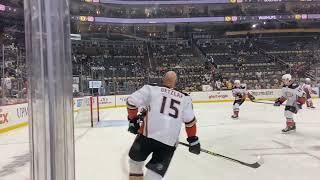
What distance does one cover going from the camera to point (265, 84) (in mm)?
19062

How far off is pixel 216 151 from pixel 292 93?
2580 mm

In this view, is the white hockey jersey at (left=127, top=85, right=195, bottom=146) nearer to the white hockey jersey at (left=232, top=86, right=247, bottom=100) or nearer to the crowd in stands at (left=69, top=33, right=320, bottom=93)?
the white hockey jersey at (left=232, top=86, right=247, bottom=100)

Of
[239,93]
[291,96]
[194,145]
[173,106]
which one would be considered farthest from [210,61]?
[173,106]

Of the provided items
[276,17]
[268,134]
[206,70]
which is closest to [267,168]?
[268,134]

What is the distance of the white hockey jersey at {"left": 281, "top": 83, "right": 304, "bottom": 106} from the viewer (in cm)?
793

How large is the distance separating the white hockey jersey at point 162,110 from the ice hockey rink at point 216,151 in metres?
0.86

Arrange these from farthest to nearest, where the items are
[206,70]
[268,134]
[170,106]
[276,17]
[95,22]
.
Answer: [276,17]
[95,22]
[206,70]
[268,134]
[170,106]

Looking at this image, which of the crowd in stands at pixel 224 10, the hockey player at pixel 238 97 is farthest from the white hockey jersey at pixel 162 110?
the crowd in stands at pixel 224 10

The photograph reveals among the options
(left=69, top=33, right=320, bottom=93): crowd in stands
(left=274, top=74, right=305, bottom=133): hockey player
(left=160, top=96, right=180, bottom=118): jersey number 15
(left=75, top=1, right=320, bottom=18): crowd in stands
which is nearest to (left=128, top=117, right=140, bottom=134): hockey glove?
(left=160, top=96, right=180, bottom=118): jersey number 15

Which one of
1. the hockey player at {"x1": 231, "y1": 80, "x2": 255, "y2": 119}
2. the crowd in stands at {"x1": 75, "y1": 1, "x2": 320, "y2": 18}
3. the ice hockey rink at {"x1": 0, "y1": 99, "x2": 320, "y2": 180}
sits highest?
the crowd in stands at {"x1": 75, "y1": 1, "x2": 320, "y2": 18}

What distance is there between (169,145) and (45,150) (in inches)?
54.6

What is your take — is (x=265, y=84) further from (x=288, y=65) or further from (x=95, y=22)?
(x=95, y=22)

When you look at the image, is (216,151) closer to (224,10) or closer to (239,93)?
(239,93)

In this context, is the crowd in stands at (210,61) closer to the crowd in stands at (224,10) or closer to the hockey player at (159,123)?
the crowd in stands at (224,10)
